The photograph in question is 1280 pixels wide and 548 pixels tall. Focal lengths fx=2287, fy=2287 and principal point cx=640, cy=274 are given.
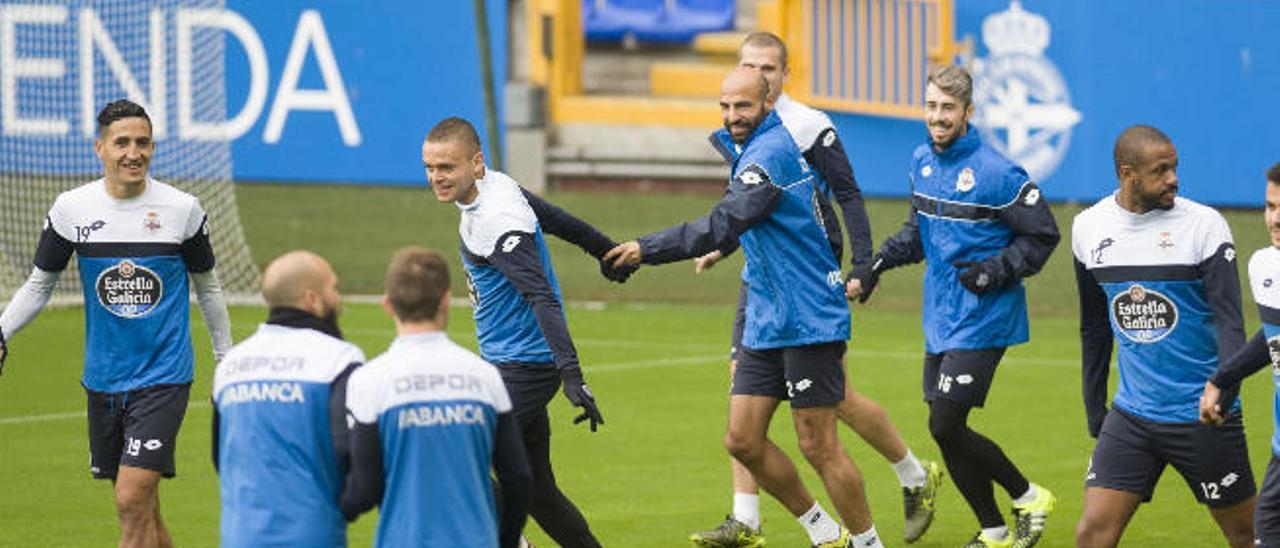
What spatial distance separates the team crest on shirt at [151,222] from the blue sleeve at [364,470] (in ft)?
10.0

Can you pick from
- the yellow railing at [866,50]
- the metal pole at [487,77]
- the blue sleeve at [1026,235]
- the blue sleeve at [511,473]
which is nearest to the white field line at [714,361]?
the yellow railing at [866,50]

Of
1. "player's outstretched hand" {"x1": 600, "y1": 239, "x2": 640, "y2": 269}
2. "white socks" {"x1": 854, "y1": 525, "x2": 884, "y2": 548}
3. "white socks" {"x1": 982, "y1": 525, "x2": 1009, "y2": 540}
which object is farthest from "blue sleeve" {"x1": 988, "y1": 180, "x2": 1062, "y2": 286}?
"player's outstretched hand" {"x1": 600, "y1": 239, "x2": 640, "y2": 269}

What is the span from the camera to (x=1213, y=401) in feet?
28.0

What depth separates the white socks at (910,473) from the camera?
37.5 ft

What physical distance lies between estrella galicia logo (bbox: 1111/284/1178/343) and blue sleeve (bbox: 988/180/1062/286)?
1536 mm

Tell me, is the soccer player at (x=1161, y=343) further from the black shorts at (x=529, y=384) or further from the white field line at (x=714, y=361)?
the white field line at (x=714, y=361)

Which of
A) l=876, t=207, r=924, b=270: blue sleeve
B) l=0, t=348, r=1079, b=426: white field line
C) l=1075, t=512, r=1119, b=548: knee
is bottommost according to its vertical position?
l=0, t=348, r=1079, b=426: white field line

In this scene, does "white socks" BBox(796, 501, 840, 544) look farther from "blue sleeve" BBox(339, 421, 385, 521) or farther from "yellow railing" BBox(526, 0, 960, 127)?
"yellow railing" BBox(526, 0, 960, 127)

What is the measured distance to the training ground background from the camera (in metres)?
11.9

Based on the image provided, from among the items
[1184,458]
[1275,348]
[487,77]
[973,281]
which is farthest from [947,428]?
[487,77]

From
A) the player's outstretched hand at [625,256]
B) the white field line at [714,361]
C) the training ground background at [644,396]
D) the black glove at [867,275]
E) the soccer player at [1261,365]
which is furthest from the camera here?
the white field line at [714,361]

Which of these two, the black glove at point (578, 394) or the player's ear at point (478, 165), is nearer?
the black glove at point (578, 394)

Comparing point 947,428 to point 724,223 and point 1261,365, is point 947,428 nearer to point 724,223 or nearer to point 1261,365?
point 724,223

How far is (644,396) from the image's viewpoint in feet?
53.6
